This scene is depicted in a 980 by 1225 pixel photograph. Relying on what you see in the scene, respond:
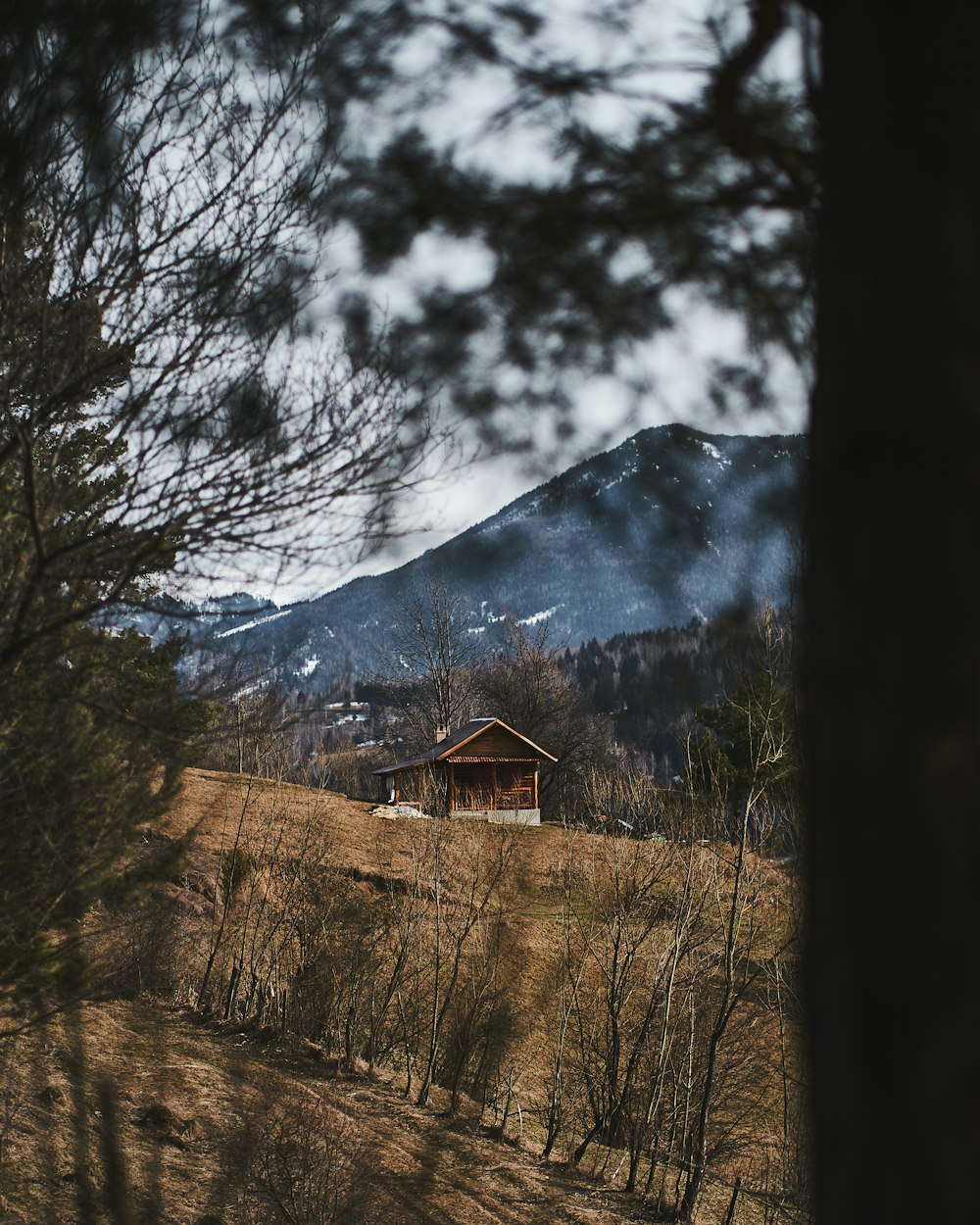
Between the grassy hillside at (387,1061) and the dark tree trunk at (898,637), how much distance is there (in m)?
7.71

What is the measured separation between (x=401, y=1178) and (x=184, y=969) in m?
7.25

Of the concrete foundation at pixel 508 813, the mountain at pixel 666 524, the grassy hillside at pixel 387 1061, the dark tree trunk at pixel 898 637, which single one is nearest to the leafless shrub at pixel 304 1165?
the grassy hillside at pixel 387 1061

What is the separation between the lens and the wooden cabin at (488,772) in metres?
38.2

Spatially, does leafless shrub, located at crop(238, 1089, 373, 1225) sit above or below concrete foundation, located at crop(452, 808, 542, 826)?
below

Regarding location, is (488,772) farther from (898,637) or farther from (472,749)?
(898,637)

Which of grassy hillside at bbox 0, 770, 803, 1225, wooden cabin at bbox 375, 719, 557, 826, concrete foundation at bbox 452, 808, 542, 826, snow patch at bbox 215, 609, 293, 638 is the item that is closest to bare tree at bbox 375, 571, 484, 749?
wooden cabin at bbox 375, 719, 557, 826

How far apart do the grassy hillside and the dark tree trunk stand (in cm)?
771

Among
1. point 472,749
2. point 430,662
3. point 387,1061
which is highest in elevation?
point 430,662

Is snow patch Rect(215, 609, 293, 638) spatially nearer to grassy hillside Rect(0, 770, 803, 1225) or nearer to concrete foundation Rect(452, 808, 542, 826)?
grassy hillside Rect(0, 770, 803, 1225)

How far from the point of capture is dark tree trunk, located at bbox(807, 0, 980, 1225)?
1311mm

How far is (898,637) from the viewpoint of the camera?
55.4 inches

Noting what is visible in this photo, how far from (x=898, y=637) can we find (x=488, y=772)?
3887 cm

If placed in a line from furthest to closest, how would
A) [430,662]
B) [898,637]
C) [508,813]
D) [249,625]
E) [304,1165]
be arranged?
[430,662] → [508,813] → [304,1165] → [249,625] → [898,637]

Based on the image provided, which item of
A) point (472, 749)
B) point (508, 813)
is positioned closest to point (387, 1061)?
point (472, 749)
